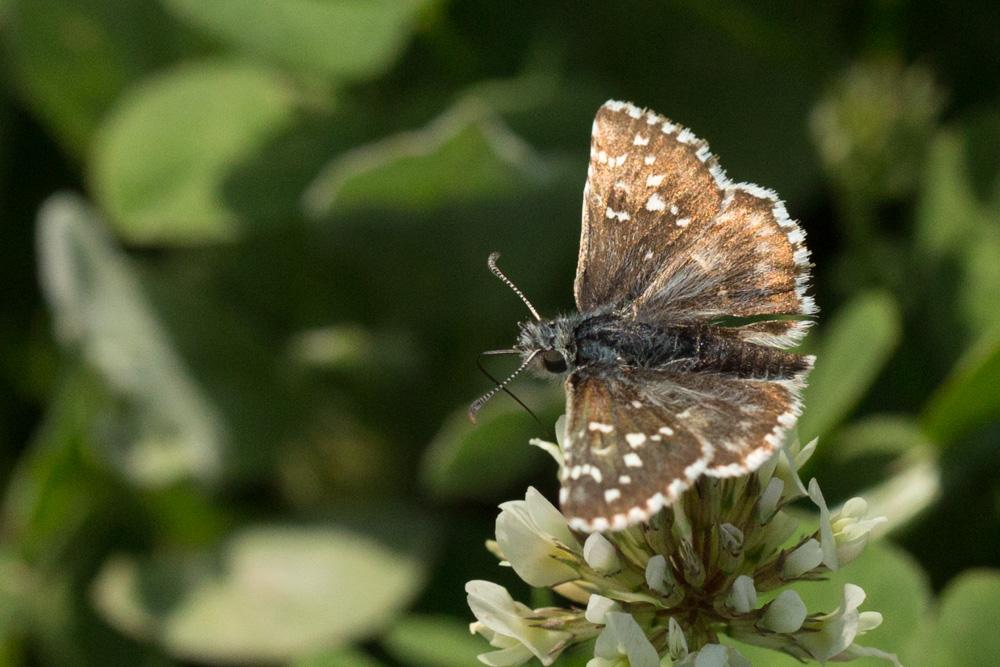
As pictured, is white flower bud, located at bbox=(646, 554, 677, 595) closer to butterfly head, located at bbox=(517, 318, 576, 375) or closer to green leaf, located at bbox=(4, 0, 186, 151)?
butterfly head, located at bbox=(517, 318, 576, 375)

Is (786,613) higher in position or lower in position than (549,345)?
lower

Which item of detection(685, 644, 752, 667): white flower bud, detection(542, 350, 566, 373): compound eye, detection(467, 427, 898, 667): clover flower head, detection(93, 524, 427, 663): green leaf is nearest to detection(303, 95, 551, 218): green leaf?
detection(93, 524, 427, 663): green leaf

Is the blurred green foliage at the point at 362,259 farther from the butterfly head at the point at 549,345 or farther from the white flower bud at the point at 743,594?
the white flower bud at the point at 743,594

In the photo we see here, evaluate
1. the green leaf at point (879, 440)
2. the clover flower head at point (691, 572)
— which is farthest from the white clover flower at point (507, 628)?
the green leaf at point (879, 440)

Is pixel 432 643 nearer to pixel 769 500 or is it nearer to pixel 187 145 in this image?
pixel 769 500

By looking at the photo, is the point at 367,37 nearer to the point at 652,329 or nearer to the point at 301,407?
the point at 301,407

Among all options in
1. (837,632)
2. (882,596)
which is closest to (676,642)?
(837,632)
